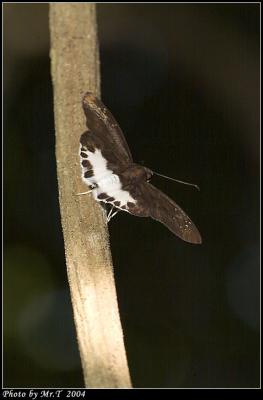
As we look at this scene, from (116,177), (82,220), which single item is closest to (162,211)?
(116,177)

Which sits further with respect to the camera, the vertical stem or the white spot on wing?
the white spot on wing

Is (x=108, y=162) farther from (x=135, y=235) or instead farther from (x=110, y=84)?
(x=110, y=84)

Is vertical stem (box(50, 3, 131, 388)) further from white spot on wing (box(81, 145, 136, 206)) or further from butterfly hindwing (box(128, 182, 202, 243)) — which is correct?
butterfly hindwing (box(128, 182, 202, 243))

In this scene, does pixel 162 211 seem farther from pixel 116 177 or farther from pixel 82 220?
pixel 82 220

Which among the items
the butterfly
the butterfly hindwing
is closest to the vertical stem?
the butterfly

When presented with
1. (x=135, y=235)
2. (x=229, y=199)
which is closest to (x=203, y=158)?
(x=229, y=199)

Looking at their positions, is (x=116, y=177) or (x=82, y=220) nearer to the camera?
(x=82, y=220)

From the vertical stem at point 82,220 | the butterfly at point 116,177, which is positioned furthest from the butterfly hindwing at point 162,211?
the vertical stem at point 82,220
